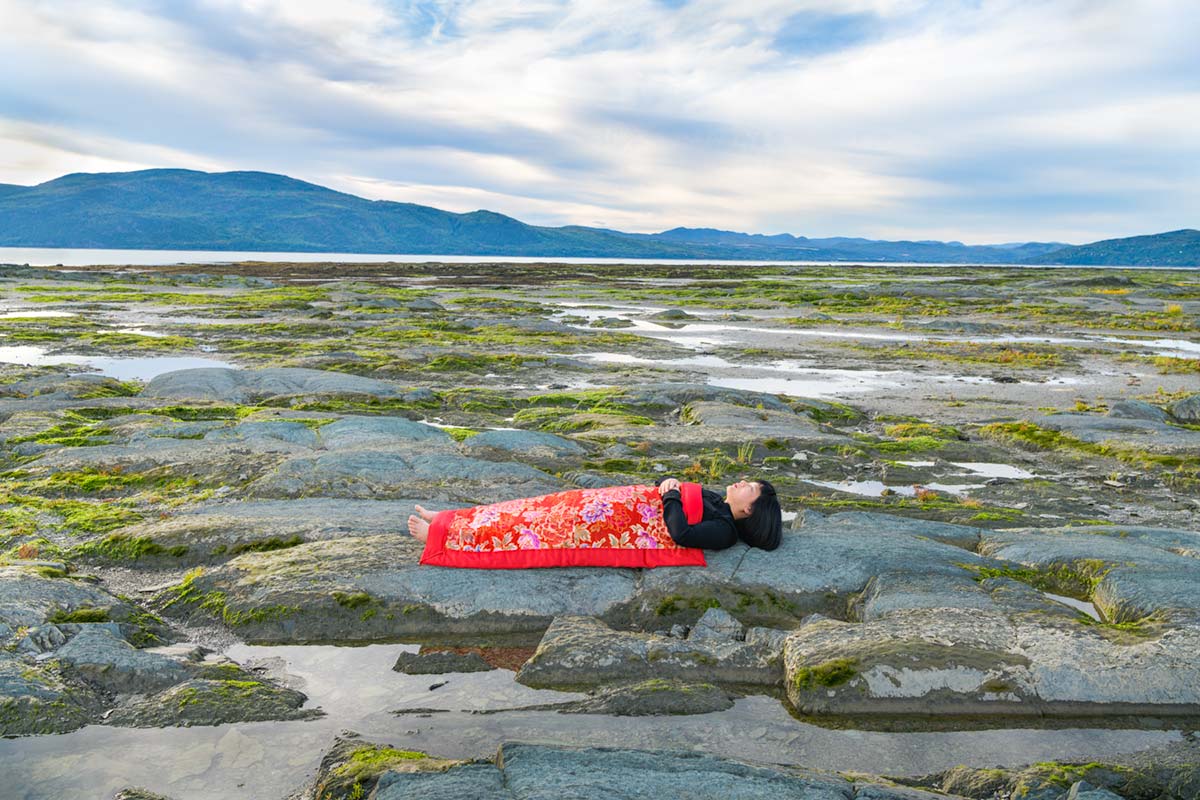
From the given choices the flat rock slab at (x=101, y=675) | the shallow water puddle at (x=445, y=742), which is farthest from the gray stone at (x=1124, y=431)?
the flat rock slab at (x=101, y=675)

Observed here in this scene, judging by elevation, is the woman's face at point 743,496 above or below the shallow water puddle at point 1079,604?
above

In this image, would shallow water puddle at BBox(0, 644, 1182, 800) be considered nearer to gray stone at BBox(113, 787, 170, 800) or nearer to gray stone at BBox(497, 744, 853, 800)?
gray stone at BBox(113, 787, 170, 800)

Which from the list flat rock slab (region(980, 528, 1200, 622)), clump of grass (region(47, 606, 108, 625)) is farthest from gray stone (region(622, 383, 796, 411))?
clump of grass (region(47, 606, 108, 625))

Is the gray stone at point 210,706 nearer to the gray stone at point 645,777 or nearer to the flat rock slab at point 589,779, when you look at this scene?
the flat rock slab at point 589,779

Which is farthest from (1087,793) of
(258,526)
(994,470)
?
(994,470)

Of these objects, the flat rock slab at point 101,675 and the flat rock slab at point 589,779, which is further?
the flat rock slab at point 101,675

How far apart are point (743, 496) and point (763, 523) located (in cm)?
44

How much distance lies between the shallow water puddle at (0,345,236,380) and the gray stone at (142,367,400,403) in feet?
19.2

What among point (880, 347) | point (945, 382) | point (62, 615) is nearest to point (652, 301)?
point (880, 347)

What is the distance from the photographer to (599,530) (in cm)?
1031

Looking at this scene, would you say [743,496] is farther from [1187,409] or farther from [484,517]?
[1187,409]

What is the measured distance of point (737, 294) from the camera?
9181 centimetres

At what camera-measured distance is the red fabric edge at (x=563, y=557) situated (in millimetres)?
10211

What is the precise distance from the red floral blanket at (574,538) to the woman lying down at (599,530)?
12 mm
